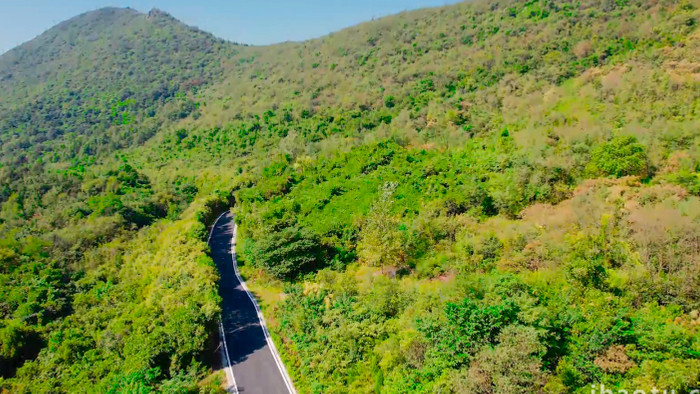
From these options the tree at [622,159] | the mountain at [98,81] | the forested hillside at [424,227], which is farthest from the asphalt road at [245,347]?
the mountain at [98,81]

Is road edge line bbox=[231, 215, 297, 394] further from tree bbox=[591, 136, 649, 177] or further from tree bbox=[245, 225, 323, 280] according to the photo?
tree bbox=[591, 136, 649, 177]

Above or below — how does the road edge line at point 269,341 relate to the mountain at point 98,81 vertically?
below

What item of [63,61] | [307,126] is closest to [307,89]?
[307,126]

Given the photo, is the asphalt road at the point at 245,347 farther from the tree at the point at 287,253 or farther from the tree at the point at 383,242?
the tree at the point at 383,242

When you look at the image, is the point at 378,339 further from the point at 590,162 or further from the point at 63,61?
the point at 63,61

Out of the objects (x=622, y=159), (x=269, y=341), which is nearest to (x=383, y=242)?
(x=269, y=341)

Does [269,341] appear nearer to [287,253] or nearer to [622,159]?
[287,253]

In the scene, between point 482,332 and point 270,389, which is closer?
point 482,332

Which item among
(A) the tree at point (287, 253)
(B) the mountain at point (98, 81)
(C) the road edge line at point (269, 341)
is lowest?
(C) the road edge line at point (269, 341)
